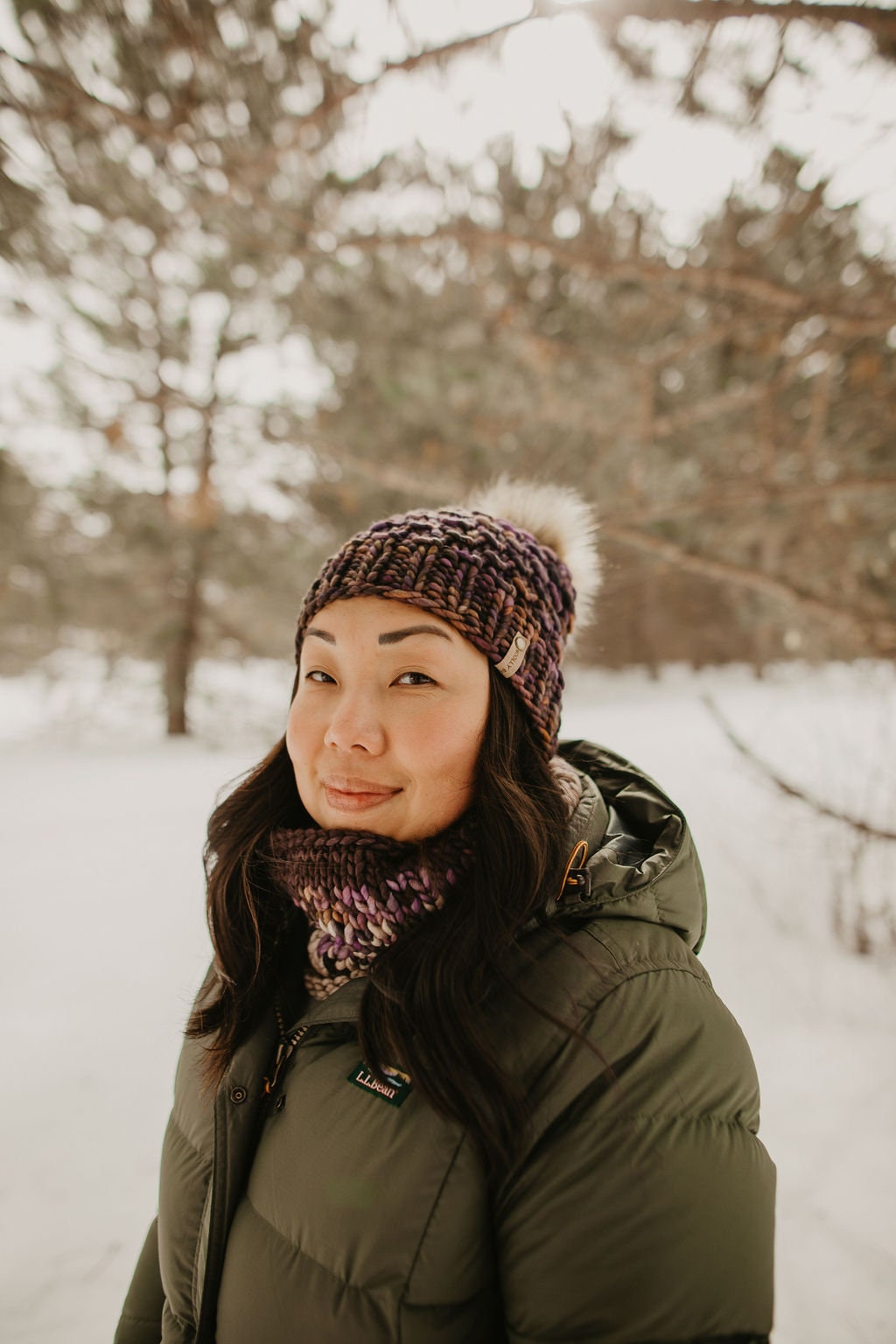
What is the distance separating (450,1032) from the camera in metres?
0.87

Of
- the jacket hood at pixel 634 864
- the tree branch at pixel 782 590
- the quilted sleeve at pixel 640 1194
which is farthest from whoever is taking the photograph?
the tree branch at pixel 782 590

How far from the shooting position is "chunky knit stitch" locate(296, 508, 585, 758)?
108cm

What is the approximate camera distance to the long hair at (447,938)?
851 millimetres

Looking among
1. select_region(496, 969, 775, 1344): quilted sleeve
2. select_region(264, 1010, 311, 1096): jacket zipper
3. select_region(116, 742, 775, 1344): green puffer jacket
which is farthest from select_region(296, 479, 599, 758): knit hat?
select_region(264, 1010, 311, 1096): jacket zipper

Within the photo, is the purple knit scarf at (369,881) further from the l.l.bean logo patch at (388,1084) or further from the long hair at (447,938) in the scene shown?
the l.l.bean logo patch at (388,1084)

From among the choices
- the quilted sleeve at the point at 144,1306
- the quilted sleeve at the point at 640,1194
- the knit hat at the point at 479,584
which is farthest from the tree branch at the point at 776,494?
the quilted sleeve at the point at 144,1306

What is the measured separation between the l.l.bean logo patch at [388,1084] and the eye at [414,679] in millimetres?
569

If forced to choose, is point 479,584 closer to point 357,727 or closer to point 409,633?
point 409,633

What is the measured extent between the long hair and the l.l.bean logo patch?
0.07ft

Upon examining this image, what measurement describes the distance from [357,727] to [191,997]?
2007mm

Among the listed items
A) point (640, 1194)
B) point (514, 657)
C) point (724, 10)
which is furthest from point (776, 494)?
point (640, 1194)

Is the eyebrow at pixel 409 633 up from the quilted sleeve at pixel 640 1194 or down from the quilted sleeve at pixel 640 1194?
up

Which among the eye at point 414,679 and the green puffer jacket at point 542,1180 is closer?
the green puffer jacket at point 542,1180

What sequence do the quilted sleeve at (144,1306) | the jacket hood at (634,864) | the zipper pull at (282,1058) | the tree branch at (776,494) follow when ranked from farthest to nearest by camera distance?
1. the tree branch at (776,494)
2. the quilted sleeve at (144,1306)
3. the zipper pull at (282,1058)
4. the jacket hood at (634,864)
